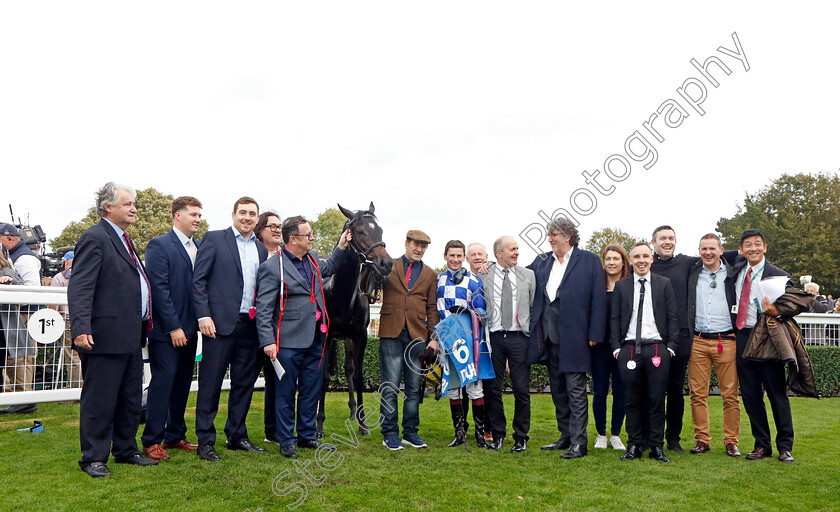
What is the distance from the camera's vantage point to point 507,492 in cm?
412

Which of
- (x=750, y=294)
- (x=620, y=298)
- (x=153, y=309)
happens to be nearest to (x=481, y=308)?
(x=620, y=298)

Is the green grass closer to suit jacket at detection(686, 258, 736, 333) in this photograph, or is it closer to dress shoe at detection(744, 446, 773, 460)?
dress shoe at detection(744, 446, 773, 460)

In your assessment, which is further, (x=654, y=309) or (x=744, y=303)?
(x=744, y=303)

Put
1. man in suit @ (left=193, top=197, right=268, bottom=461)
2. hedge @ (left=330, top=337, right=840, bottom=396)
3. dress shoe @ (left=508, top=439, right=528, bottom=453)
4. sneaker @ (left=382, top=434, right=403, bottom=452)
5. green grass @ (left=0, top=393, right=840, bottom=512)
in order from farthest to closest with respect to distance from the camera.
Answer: hedge @ (left=330, top=337, right=840, bottom=396)
dress shoe @ (left=508, top=439, right=528, bottom=453)
sneaker @ (left=382, top=434, right=403, bottom=452)
man in suit @ (left=193, top=197, right=268, bottom=461)
green grass @ (left=0, top=393, right=840, bottom=512)

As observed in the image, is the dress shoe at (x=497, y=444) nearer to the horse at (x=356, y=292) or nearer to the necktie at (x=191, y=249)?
the horse at (x=356, y=292)

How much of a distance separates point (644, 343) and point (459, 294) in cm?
167

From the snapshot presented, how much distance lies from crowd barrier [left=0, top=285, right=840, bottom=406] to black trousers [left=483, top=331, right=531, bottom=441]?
14.4 ft

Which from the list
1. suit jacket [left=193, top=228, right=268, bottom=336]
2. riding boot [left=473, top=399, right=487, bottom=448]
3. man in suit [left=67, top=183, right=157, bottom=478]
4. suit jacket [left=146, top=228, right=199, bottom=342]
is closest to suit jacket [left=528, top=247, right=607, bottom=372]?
riding boot [left=473, top=399, right=487, bottom=448]

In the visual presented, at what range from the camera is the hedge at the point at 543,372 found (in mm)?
9875

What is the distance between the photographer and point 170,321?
462cm

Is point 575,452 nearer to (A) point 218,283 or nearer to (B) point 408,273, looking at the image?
(B) point 408,273

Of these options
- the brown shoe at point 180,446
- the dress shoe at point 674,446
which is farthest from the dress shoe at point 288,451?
the dress shoe at point 674,446

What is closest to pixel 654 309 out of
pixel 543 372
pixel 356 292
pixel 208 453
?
pixel 356 292

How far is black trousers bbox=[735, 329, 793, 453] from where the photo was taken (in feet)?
17.5
